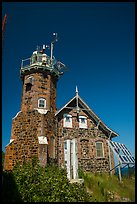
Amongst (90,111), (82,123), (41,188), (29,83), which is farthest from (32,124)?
(41,188)

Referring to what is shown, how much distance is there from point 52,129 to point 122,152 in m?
6.59

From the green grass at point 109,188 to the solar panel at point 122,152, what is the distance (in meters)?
1.42

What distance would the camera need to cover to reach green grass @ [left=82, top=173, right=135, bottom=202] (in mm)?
13391

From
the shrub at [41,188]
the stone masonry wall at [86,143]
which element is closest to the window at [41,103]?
the stone masonry wall at [86,143]

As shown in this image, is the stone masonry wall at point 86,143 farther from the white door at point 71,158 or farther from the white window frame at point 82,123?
the white door at point 71,158

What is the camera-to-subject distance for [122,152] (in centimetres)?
1795

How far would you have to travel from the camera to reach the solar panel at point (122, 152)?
17.0 metres

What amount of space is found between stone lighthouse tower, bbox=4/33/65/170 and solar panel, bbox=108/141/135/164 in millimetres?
5372

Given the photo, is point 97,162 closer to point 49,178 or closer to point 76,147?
point 76,147

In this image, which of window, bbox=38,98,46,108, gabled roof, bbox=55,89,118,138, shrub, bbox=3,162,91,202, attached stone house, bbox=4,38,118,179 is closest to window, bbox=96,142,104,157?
attached stone house, bbox=4,38,118,179

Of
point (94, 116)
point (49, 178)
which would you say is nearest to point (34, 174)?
point (49, 178)

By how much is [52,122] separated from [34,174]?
592 centimetres

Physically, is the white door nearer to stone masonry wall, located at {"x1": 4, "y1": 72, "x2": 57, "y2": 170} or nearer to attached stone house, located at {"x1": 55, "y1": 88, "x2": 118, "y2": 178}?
attached stone house, located at {"x1": 55, "y1": 88, "x2": 118, "y2": 178}

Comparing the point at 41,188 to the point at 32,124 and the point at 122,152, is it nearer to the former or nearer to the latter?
the point at 32,124
